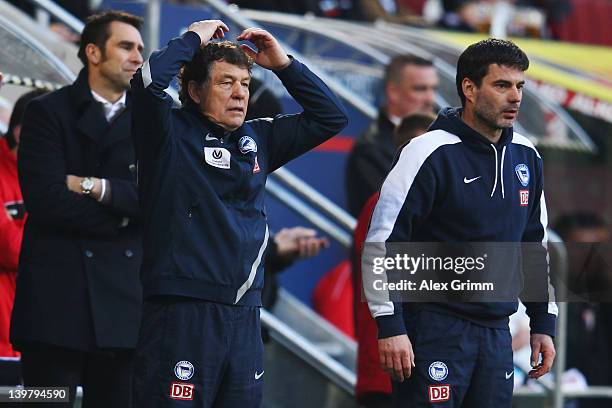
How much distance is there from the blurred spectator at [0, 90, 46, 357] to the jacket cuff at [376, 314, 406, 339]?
5.60 feet

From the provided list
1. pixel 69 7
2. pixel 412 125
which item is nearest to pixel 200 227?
pixel 412 125

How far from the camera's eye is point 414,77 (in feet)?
27.7

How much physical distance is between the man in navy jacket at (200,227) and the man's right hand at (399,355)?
504 millimetres

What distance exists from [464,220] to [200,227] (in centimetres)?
110

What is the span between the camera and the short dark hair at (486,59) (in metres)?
5.41

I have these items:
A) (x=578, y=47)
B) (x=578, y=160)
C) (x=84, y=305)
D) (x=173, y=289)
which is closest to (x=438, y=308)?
(x=173, y=289)

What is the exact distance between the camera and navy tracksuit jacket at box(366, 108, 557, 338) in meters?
5.30

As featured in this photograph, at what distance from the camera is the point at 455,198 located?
530 centimetres

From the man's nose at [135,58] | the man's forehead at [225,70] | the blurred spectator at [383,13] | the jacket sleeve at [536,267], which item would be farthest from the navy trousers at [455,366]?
the blurred spectator at [383,13]

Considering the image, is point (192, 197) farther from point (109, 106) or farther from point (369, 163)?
point (369, 163)

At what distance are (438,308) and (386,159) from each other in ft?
8.64

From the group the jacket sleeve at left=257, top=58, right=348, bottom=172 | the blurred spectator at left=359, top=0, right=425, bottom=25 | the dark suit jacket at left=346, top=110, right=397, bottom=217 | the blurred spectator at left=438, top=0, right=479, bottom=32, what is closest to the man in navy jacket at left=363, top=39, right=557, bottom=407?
the jacket sleeve at left=257, top=58, right=348, bottom=172

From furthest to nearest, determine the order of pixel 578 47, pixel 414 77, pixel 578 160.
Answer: pixel 578 47 < pixel 578 160 < pixel 414 77

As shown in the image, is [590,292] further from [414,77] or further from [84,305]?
[84,305]
